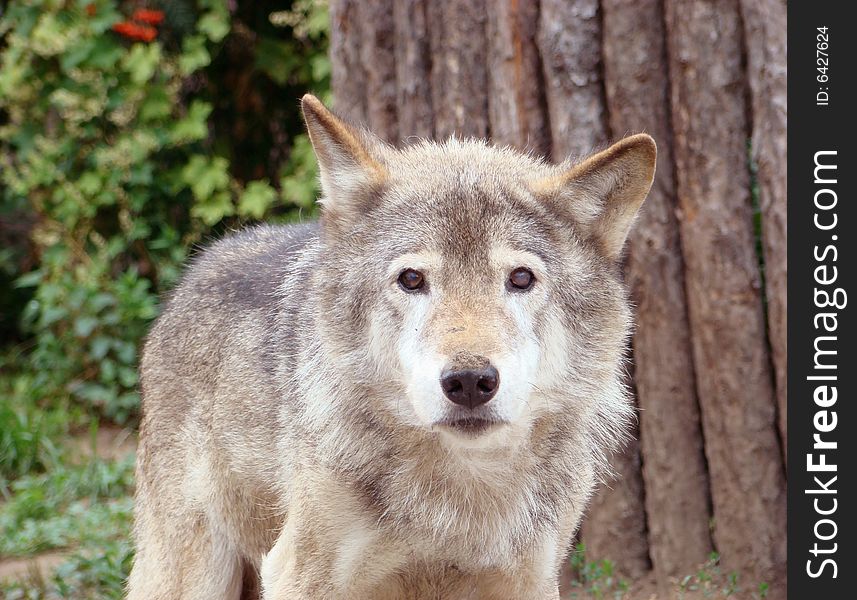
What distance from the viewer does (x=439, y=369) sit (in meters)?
3.27

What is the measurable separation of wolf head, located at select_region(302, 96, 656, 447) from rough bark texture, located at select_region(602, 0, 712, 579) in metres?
1.36

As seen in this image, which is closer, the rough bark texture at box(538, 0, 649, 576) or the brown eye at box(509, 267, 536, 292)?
the brown eye at box(509, 267, 536, 292)

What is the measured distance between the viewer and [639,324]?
542cm

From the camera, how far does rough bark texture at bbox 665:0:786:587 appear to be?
5.15m

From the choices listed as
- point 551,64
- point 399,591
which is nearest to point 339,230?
point 399,591

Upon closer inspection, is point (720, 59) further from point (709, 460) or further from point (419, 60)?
point (709, 460)

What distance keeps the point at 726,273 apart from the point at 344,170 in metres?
2.16

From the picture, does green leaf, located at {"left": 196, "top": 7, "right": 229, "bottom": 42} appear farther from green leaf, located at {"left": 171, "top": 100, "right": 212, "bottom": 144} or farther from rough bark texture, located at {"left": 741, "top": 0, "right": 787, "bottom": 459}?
rough bark texture, located at {"left": 741, "top": 0, "right": 787, "bottom": 459}

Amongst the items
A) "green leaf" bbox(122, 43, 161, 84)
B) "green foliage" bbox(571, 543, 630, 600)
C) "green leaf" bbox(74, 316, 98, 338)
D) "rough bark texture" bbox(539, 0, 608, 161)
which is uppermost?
"green leaf" bbox(122, 43, 161, 84)

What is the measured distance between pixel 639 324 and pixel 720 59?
1.29 meters

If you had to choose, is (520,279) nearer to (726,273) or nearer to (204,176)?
(726,273)

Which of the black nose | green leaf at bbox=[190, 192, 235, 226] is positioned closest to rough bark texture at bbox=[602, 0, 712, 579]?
A: the black nose

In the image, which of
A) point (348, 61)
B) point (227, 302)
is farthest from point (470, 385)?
point (348, 61)

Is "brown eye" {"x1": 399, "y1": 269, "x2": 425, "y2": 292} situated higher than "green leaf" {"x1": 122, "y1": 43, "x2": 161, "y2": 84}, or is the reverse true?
"green leaf" {"x1": 122, "y1": 43, "x2": 161, "y2": 84}
